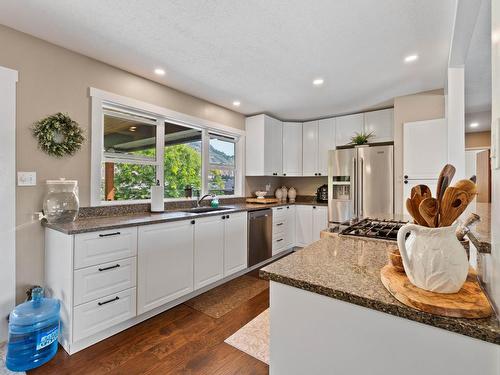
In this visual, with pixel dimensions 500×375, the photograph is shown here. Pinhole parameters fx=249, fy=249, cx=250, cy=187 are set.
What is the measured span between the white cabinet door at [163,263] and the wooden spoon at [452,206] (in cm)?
210

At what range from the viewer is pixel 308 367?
84 centimetres

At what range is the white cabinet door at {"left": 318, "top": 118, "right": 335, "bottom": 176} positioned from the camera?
4422mm

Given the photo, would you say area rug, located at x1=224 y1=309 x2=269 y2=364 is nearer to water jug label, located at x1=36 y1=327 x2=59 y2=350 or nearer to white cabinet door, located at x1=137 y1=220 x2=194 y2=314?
white cabinet door, located at x1=137 y1=220 x2=194 y2=314

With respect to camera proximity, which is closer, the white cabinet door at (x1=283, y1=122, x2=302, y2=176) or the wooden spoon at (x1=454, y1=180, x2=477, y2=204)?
the wooden spoon at (x1=454, y1=180, x2=477, y2=204)

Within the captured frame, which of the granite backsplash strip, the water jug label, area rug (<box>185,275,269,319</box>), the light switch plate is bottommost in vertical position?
area rug (<box>185,275,269,319</box>)

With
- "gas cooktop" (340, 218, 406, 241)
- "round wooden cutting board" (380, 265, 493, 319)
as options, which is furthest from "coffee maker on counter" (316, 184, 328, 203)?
"round wooden cutting board" (380, 265, 493, 319)

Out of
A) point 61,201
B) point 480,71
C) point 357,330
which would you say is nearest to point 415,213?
point 357,330

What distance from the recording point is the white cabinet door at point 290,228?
431 cm

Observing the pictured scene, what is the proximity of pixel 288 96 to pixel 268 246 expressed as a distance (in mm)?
2224

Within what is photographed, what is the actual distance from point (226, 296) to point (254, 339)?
0.82m

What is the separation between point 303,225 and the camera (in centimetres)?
441

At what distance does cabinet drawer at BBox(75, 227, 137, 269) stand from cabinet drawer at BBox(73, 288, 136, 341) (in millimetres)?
311

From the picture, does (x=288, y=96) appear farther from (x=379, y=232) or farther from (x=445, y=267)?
(x=445, y=267)

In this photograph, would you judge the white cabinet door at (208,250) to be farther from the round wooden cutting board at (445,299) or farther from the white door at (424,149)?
the white door at (424,149)
